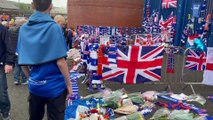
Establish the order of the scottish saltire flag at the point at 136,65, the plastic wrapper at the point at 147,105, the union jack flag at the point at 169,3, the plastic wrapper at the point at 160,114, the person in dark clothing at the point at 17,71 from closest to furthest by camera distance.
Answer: the plastic wrapper at the point at 160,114 → the plastic wrapper at the point at 147,105 → the scottish saltire flag at the point at 136,65 → the person in dark clothing at the point at 17,71 → the union jack flag at the point at 169,3

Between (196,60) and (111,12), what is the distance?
61.5 feet

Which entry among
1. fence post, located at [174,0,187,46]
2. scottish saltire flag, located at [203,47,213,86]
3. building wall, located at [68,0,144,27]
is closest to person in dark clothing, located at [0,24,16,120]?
scottish saltire flag, located at [203,47,213,86]

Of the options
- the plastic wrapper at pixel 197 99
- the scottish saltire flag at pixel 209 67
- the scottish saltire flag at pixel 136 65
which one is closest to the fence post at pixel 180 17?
the scottish saltire flag at pixel 209 67

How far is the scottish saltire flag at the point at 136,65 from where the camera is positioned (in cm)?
677

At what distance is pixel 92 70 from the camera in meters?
7.23

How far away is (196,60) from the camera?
744cm

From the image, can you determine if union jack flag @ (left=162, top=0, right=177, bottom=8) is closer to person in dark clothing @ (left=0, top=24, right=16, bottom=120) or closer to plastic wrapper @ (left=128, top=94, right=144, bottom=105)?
plastic wrapper @ (left=128, top=94, right=144, bottom=105)

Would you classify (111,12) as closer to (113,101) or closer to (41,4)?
(113,101)

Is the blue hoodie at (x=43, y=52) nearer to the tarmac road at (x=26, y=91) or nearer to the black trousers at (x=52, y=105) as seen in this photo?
the black trousers at (x=52, y=105)

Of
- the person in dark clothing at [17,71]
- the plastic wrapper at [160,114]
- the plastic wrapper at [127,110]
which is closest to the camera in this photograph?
the plastic wrapper at [160,114]

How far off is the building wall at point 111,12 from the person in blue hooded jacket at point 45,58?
22956mm

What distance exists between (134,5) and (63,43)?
23744mm

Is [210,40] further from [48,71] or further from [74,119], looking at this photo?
[48,71]

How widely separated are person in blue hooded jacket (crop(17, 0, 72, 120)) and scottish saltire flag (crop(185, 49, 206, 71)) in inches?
210
